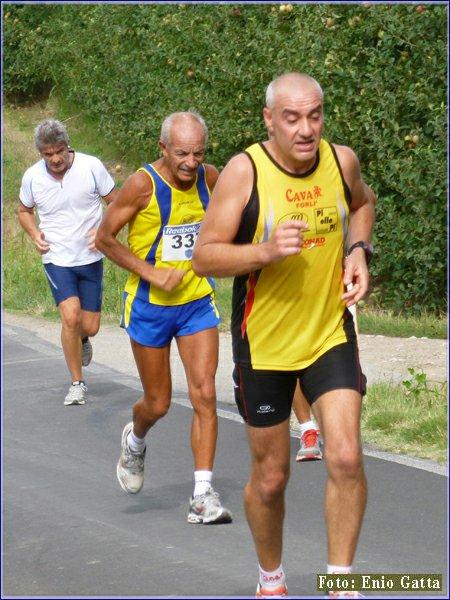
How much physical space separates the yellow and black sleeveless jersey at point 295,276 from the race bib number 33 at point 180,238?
6.31ft

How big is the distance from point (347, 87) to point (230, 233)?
8.91 m

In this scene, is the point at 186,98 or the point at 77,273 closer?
the point at 77,273

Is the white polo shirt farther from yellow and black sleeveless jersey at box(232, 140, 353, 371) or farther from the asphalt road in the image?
yellow and black sleeveless jersey at box(232, 140, 353, 371)

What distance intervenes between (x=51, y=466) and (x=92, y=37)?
13.1 metres

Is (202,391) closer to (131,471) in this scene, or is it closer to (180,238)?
(131,471)

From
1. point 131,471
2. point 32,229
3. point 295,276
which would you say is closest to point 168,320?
point 131,471

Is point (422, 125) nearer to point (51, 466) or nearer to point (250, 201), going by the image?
point (51, 466)

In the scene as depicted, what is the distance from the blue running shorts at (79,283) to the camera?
35.8 feet

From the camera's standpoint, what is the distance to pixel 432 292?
14266 millimetres

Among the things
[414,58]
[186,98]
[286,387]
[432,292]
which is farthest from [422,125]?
[286,387]

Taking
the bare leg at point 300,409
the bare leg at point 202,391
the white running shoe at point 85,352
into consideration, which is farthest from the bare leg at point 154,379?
the white running shoe at point 85,352

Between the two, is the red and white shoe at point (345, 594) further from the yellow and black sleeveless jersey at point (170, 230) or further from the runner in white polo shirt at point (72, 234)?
the runner in white polo shirt at point (72, 234)

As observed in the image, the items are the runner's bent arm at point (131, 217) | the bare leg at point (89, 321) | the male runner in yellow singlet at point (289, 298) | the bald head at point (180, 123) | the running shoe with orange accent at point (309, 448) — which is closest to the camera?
the male runner in yellow singlet at point (289, 298)

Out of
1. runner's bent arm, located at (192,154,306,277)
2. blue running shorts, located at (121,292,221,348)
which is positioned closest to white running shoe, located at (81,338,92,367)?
blue running shorts, located at (121,292,221,348)
